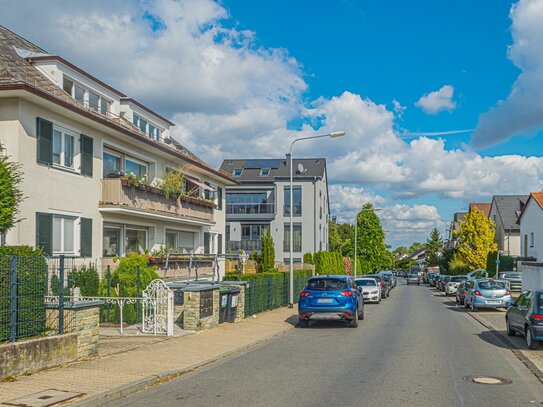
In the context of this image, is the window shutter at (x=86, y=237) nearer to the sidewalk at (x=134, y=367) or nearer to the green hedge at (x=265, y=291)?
the green hedge at (x=265, y=291)

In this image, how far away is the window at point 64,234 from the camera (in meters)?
19.2

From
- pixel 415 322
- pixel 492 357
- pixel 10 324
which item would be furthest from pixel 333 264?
pixel 10 324

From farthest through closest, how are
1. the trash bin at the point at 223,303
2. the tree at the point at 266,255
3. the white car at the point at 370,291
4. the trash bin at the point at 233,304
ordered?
the tree at the point at 266,255, the white car at the point at 370,291, the trash bin at the point at 233,304, the trash bin at the point at 223,303

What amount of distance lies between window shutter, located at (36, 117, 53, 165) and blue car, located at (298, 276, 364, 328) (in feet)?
29.4

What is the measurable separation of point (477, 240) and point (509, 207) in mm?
11216

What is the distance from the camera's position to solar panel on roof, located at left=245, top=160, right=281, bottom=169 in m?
62.8

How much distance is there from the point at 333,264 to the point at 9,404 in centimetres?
4183

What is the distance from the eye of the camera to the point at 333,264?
4888 cm

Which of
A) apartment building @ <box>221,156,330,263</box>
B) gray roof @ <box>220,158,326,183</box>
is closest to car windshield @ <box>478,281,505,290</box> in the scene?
apartment building @ <box>221,156,330,263</box>

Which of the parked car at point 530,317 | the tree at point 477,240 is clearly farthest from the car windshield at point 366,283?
the tree at point 477,240

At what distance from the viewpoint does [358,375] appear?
10758mm

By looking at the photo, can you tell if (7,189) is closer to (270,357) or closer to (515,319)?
(270,357)

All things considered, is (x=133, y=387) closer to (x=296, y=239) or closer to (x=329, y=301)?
(x=329, y=301)

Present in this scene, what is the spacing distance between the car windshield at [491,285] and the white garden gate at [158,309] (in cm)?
1694
